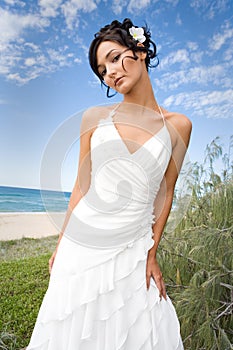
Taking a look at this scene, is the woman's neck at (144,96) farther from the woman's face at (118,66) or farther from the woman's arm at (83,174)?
the woman's arm at (83,174)

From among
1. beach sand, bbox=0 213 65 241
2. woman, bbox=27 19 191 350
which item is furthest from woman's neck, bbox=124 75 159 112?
beach sand, bbox=0 213 65 241

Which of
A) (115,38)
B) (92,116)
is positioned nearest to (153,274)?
(92,116)

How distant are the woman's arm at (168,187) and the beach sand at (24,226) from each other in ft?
23.0

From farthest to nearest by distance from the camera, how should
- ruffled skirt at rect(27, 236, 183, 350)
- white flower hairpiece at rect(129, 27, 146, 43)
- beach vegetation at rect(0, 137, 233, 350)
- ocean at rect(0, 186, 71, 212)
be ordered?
ocean at rect(0, 186, 71, 212), beach vegetation at rect(0, 137, 233, 350), white flower hairpiece at rect(129, 27, 146, 43), ruffled skirt at rect(27, 236, 183, 350)

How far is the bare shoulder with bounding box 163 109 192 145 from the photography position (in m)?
0.98

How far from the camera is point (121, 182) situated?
2.95 ft

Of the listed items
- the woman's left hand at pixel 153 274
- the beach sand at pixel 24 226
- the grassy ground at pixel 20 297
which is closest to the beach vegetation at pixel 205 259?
the grassy ground at pixel 20 297

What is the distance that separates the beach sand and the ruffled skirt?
7.01 meters

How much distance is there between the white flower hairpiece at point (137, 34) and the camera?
0.96m

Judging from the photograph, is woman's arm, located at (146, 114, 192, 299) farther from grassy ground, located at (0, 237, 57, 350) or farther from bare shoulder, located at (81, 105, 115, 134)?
grassy ground, located at (0, 237, 57, 350)

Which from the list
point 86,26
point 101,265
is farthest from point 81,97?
point 101,265

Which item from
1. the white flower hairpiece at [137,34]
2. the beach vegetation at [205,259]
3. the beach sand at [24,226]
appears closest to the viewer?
the white flower hairpiece at [137,34]

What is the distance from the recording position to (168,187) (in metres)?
0.97

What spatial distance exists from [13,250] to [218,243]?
4.22 m
